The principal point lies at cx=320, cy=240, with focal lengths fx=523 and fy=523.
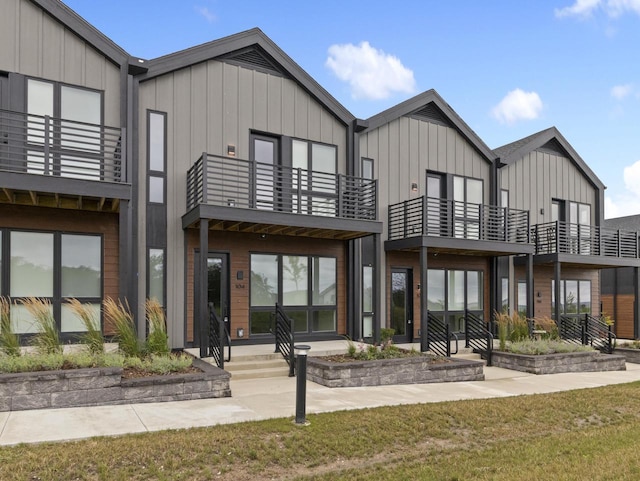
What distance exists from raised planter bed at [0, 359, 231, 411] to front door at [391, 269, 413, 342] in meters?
7.56

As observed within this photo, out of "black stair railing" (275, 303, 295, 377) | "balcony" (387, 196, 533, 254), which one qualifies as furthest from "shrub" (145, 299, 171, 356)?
"balcony" (387, 196, 533, 254)

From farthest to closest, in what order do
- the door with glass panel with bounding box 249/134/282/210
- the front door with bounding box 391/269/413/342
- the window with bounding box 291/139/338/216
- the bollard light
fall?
the front door with bounding box 391/269/413/342, the window with bounding box 291/139/338/216, the door with glass panel with bounding box 249/134/282/210, the bollard light

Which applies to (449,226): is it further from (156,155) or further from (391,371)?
(156,155)

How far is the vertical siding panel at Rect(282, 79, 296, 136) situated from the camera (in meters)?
13.2

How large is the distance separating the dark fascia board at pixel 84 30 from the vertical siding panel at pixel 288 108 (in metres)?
3.86

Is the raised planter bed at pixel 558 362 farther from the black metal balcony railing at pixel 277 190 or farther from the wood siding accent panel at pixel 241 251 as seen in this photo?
the black metal balcony railing at pixel 277 190

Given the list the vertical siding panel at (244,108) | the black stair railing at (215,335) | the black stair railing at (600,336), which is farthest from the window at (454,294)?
the black stair railing at (215,335)

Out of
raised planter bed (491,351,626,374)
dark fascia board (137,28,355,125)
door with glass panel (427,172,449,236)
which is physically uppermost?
dark fascia board (137,28,355,125)

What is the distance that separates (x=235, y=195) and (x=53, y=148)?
3922mm

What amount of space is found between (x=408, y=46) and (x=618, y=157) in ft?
A: 37.6

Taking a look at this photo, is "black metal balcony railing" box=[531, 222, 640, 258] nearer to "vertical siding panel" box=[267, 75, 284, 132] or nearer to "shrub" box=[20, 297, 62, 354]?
"vertical siding panel" box=[267, 75, 284, 132]

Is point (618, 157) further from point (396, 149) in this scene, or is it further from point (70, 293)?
point (70, 293)

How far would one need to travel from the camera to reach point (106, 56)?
1102 centimetres

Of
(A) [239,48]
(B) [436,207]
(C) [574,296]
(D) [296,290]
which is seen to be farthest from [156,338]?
(C) [574,296]
